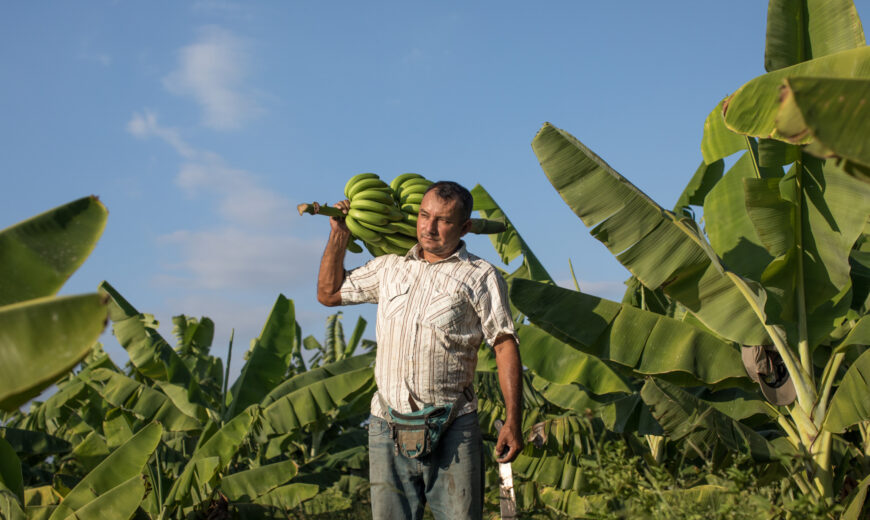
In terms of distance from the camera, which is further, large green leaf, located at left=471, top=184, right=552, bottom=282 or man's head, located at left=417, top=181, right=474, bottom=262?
large green leaf, located at left=471, top=184, right=552, bottom=282

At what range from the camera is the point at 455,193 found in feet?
11.0

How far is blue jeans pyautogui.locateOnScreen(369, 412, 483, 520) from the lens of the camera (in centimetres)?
319

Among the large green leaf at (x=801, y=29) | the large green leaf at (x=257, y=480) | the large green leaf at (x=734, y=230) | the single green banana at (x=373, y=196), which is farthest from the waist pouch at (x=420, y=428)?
the large green leaf at (x=257, y=480)

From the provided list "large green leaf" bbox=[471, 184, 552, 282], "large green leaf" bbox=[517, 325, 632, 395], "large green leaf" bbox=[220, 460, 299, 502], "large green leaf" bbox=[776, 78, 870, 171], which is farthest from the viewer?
"large green leaf" bbox=[471, 184, 552, 282]

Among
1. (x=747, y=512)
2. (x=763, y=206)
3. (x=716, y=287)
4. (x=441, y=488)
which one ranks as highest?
(x=763, y=206)

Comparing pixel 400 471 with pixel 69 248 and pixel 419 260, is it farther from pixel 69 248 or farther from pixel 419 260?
pixel 69 248

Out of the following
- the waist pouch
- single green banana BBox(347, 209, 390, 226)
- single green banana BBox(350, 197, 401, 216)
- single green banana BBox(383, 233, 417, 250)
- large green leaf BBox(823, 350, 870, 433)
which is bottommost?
large green leaf BBox(823, 350, 870, 433)

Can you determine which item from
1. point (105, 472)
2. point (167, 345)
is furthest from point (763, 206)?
point (167, 345)

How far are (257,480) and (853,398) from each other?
19.6 ft

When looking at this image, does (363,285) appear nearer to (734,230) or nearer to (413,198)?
(413,198)

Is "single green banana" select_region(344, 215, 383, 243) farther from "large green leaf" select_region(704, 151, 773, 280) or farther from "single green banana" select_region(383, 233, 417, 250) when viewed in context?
"large green leaf" select_region(704, 151, 773, 280)

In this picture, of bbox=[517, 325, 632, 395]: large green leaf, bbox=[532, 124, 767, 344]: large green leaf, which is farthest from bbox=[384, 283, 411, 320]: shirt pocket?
bbox=[517, 325, 632, 395]: large green leaf

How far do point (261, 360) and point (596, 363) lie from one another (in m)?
4.49

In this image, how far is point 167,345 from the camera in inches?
370
